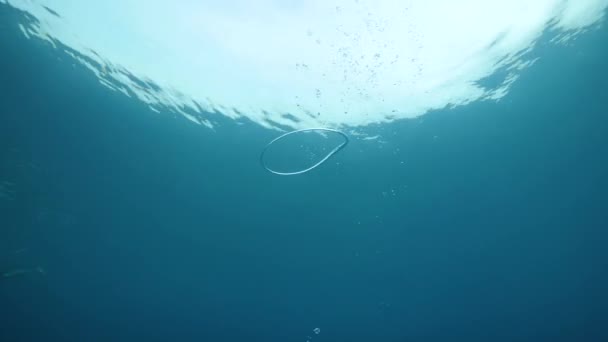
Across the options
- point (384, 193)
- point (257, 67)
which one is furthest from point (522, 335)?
point (257, 67)

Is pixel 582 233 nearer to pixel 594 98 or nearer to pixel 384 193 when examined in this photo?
pixel 594 98

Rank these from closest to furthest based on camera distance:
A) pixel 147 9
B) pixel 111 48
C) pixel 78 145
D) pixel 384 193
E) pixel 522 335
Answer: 1. pixel 147 9
2. pixel 111 48
3. pixel 78 145
4. pixel 384 193
5. pixel 522 335

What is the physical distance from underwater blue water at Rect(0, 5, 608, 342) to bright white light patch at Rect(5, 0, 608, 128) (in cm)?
135

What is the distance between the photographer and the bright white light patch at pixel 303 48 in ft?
31.6

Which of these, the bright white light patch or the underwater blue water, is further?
the underwater blue water

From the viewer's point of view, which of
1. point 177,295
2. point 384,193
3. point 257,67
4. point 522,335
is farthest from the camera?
point 522,335

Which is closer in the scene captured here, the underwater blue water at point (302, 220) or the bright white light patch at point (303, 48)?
the bright white light patch at point (303, 48)

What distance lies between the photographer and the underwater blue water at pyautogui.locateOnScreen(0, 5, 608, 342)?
1444 cm

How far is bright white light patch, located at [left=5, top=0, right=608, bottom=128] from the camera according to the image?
31.6 feet

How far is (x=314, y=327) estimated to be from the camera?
29.5 m

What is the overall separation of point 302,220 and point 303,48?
12.0m

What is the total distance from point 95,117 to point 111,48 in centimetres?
423

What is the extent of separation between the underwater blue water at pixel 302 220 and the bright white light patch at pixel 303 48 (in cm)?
135

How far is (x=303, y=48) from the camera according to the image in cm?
1077
